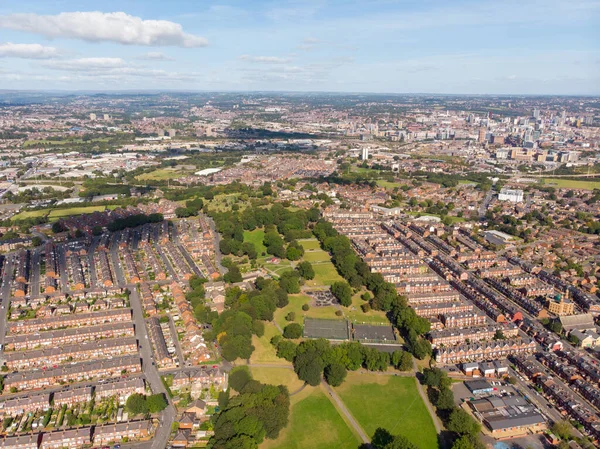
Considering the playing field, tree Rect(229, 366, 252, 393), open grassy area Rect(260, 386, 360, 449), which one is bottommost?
open grassy area Rect(260, 386, 360, 449)

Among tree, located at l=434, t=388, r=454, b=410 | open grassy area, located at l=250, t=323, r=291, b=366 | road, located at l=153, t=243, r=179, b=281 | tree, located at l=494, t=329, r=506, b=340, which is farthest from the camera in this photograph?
road, located at l=153, t=243, r=179, b=281

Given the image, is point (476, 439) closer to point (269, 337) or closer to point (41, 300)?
point (269, 337)

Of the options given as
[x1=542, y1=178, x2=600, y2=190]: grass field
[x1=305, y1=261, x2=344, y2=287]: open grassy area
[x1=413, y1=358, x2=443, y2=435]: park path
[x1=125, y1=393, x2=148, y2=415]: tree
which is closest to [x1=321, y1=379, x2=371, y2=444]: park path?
[x1=413, y1=358, x2=443, y2=435]: park path

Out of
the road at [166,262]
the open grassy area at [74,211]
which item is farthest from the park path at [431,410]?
the open grassy area at [74,211]

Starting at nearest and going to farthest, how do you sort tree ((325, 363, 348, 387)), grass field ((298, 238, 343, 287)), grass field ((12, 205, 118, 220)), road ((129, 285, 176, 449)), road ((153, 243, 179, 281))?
road ((129, 285, 176, 449))
tree ((325, 363, 348, 387))
road ((153, 243, 179, 281))
grass field ((298, 238, 343, 287))
grass field ((12, 205, 118, 220))

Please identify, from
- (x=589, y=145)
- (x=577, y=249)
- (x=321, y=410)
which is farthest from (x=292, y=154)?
(x=321, y=410)

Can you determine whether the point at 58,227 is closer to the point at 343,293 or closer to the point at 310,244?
the point at 310,244

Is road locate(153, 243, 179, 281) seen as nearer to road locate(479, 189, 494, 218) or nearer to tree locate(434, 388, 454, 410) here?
tree locate(434, 388, 454, 410)
